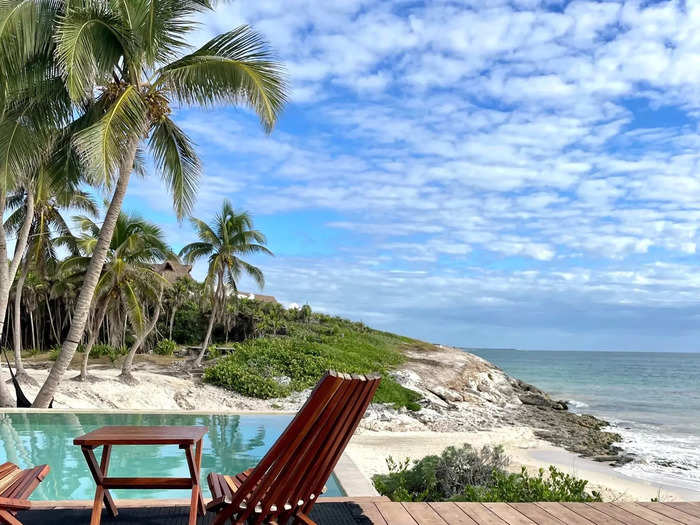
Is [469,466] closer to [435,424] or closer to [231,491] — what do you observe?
[231,491]

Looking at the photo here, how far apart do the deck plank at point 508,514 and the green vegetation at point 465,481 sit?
1205mm

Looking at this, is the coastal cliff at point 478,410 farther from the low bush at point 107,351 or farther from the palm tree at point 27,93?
the low bush at point 107,351

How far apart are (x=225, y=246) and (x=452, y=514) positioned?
718 inches

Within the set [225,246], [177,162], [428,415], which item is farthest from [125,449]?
[225,246]

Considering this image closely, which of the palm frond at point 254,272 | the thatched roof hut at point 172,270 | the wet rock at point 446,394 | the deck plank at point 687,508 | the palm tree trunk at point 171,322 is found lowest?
the deck plank at point 687,508

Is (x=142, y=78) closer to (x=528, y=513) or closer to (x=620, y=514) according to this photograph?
(x=528, y=513)

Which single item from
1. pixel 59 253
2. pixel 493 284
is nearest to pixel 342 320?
pixel 493 284

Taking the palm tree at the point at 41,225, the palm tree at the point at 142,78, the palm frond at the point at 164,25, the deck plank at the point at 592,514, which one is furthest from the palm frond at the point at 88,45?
the deck plank at the point at 592,514

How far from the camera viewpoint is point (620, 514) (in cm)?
408

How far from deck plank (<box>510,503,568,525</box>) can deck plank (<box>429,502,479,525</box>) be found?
41cm

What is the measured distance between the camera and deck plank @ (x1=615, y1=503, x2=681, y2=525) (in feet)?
12.8

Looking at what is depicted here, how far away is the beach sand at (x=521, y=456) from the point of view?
32.0 ft

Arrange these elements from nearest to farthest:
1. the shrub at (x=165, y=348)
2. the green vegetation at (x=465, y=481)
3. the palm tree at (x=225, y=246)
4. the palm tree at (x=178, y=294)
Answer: the green vegetation at (x=465, y=481)
the palm tree at (x=225, y=246)
the shrub at (x=165, y=348)
the palm tree at (x=178, y=294)

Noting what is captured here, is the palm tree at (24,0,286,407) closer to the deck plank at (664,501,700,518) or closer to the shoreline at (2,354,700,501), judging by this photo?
the shoreline at (2,354,700,501)
